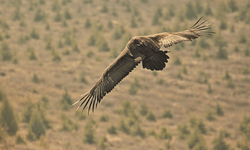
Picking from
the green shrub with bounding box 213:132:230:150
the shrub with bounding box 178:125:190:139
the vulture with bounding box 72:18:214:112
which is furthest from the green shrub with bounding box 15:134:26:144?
the vulture with bounding box 72:18:214:112

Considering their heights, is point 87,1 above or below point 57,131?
above

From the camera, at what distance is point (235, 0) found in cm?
6253

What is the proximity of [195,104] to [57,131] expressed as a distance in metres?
14.3

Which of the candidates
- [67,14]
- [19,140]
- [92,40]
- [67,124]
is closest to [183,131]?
[67,124]

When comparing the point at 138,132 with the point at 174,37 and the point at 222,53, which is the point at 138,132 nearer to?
the point at 222,53

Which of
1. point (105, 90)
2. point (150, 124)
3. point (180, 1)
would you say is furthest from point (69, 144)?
point (180, 1)

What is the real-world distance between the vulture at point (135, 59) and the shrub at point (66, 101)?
91.4 ft

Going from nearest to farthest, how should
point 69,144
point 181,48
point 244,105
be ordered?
point 69,144
point 244,105
point 181,48

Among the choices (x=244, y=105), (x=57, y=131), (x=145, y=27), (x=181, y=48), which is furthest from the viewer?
(x=145, y=27)

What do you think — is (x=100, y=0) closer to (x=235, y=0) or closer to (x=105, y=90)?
(x=235, y=0)

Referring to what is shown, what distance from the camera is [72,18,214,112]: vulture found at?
35.7ft

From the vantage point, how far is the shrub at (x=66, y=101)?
38938mm

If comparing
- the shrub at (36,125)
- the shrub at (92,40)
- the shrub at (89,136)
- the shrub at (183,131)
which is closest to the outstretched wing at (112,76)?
the shrub at (36,125)

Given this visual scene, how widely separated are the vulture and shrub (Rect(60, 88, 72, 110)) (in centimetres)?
2786
